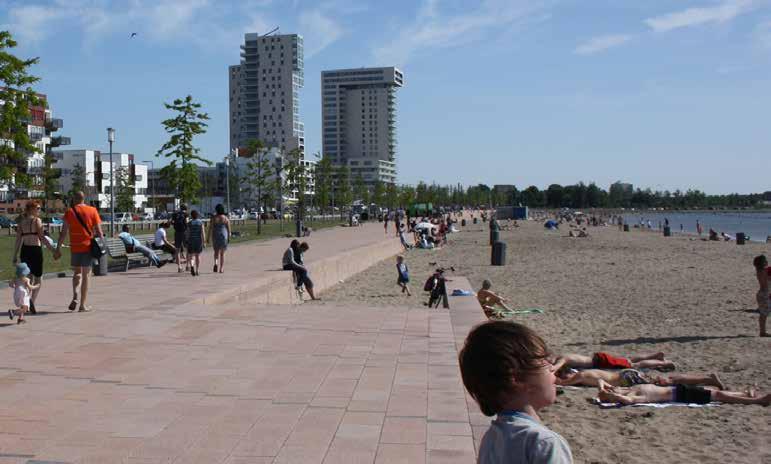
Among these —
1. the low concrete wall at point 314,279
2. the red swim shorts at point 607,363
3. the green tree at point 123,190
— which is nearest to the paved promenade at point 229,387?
the red swim shorts at point 607,363

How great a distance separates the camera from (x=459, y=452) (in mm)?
4402

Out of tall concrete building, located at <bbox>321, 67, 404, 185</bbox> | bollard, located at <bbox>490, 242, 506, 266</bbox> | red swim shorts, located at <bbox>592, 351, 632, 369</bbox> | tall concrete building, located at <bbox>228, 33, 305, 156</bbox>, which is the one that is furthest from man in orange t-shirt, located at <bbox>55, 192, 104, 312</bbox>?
tall concrete building, located at <bbox>321, 67, 404, 185</bbox>

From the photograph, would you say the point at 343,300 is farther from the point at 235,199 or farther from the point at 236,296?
the point at 235,199

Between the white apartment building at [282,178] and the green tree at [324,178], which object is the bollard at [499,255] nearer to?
the white apartment building at [282,178]

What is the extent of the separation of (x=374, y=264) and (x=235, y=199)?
75388 mm

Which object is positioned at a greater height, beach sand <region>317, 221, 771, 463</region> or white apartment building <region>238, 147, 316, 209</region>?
white apartment building <region>238, 147, 316, 209</region>

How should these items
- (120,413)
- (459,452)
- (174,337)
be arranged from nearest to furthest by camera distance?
1. (459,452)
2. (120,413)
3. (174,337)

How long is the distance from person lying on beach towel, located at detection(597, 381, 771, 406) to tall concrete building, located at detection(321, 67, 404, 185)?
567 feet

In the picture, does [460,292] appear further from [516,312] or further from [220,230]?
[220,230]

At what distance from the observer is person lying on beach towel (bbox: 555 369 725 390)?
23.3 ft

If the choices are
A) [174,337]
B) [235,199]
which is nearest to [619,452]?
[174,337]

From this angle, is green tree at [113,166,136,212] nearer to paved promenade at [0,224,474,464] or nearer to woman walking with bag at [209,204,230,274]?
woman walking with bag at [209,204,230,274]

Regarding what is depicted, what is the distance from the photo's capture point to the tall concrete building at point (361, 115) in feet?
614

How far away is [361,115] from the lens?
188 m
